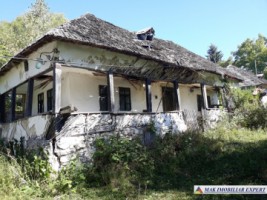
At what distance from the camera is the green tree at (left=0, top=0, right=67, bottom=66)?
27.9 meters

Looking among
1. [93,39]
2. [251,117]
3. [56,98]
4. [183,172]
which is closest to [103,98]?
[93,39]

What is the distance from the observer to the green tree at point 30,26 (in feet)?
91.4

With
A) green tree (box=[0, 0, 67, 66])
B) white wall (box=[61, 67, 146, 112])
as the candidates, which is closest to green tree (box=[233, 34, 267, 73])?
green tree (box=[0, 0, 67, 66])

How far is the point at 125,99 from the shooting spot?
1571 cm

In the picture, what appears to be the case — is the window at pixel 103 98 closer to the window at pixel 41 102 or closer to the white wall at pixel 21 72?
the white wall at pixel 21 72

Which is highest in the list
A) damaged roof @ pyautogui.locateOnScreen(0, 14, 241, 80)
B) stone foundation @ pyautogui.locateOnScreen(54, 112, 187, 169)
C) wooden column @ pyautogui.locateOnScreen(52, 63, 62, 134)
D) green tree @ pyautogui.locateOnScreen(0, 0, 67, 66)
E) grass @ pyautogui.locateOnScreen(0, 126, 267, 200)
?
green tree @ pyautogui.locateOnScreen(0, 0, 67, 66)

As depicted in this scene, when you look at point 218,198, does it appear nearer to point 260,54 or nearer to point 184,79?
point 184,79

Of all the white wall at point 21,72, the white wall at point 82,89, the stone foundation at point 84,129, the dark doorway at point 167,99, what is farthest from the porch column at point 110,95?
the dark doorway at point 167,99

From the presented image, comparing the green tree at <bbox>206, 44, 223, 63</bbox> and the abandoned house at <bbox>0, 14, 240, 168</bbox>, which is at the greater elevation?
the green tree at <bbox>206, 44, 223, 63</bbox>

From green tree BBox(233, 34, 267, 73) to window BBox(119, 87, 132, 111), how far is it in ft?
152

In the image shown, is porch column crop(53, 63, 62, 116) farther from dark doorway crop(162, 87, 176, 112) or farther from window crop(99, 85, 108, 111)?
dark doorway crop(162, 87, 176, 112)

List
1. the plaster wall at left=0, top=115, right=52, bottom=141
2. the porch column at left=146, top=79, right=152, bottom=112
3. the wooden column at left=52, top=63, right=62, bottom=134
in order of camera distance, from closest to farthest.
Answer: the wooden column at left=52, top=63, right=62, bottom=134, the plaster wall at left=0, top=115, right=52, bottom=141, the porch column at left=146, top=79, right=152, bottom=112

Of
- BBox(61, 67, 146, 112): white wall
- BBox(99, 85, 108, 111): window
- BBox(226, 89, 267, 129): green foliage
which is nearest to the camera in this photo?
BBox(61, 67, 146, 112): white wall

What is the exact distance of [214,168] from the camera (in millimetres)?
9164
